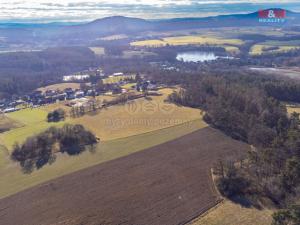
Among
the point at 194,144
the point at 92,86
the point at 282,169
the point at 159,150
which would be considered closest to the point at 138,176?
the point at 159,150

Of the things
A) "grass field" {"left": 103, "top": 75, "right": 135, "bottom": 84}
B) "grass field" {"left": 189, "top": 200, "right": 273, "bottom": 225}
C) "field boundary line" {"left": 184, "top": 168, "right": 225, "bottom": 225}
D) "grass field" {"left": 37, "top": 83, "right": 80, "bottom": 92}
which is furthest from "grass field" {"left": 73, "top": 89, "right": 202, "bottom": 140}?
"grass field" {"left": 37, "top": 83, "right": 80, "bottom": 92}

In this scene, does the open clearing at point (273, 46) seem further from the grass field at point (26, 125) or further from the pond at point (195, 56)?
the grass field at point (26, 125)

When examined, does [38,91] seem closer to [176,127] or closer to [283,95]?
[176,127]

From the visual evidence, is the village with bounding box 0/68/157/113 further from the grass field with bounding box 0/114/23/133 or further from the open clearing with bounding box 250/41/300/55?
the open clearing with bounding box 250/41/300/55

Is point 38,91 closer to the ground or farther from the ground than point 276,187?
closer to the ground

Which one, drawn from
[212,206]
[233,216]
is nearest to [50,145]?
[212,206]

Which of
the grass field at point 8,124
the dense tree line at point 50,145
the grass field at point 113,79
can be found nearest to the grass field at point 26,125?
the grass field at point 8,124
